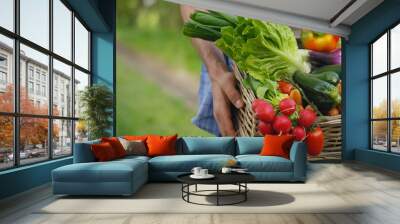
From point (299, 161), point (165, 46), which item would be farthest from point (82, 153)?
point (165, 46)

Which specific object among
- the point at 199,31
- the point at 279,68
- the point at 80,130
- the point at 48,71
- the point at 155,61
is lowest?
the point at 80,130

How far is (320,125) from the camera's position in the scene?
9.02 meters

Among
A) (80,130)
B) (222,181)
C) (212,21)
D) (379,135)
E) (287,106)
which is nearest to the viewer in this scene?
(222,181)

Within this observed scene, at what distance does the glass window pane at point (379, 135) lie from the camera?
324 inches

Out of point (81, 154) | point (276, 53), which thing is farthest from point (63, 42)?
point (276, 53)

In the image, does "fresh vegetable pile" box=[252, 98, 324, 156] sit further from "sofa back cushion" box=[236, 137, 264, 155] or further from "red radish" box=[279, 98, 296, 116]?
"sofa back cushion" box=[236, 137, 264, 155]

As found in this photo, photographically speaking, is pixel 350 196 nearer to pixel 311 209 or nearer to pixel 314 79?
pixel 311 209

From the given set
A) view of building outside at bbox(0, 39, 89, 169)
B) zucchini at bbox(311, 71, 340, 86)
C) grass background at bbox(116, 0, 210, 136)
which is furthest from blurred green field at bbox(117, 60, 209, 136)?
zucchini at bbox(311, 71, 340, 86)

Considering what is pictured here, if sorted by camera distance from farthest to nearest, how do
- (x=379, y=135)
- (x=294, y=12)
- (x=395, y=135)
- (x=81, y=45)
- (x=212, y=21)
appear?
(x=212, y=21) < (x=379, y=135) < (x=294, y=12) < (x=81, y=45) < (x=395, y=135)

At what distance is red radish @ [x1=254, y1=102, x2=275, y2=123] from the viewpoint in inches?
341

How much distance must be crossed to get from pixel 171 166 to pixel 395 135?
4.60m

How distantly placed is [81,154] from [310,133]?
5.33 m

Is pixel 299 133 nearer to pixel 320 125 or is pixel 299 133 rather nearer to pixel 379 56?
pixel 320 125

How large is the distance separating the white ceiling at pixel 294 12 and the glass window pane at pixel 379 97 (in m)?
1.31
